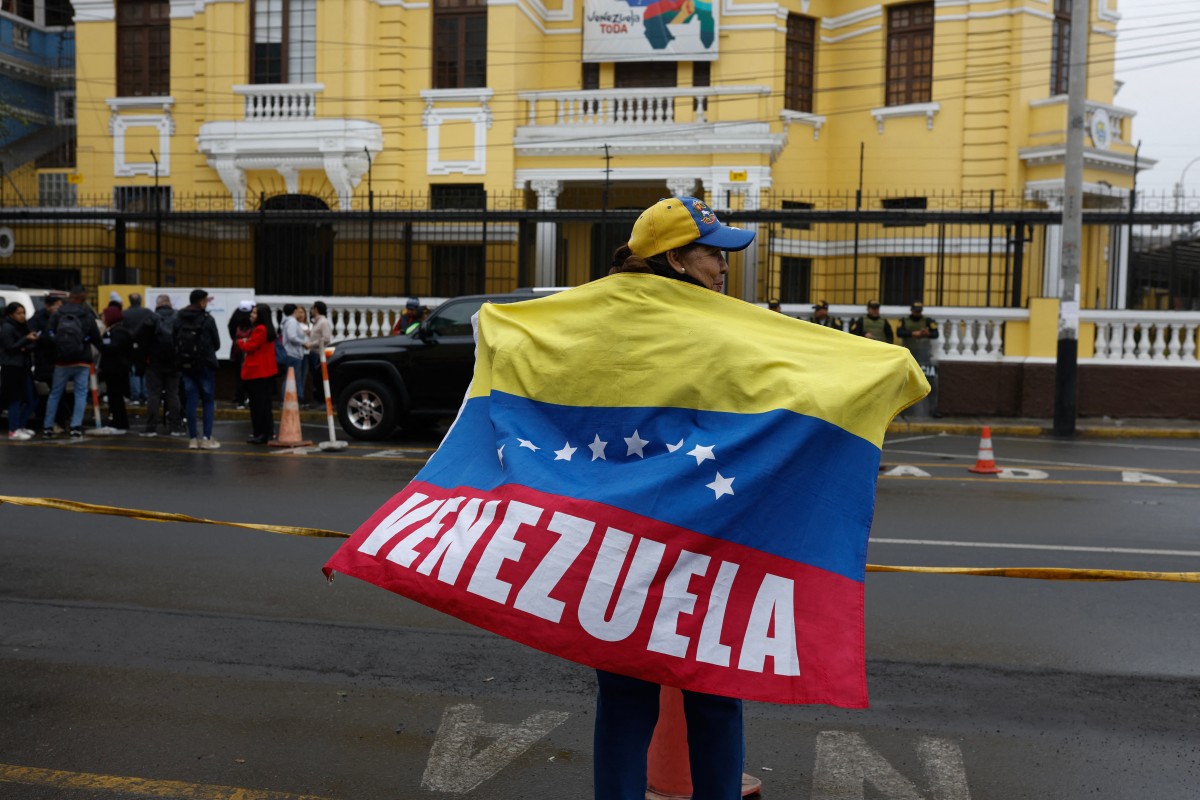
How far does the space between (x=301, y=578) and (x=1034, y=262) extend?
1989cm

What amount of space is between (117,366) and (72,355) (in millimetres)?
1232

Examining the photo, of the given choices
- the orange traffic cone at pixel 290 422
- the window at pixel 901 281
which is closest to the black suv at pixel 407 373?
the orange traffic cone at pixel 290 422

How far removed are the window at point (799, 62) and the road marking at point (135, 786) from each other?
26291 millimetres

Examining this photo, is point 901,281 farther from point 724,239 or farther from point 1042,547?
point 724,239

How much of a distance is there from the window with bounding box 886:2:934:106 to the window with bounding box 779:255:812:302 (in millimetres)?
5592

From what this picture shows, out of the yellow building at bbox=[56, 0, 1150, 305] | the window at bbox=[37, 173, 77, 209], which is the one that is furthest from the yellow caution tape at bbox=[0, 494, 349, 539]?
the window at bbox=[37, 173, 77, 209]

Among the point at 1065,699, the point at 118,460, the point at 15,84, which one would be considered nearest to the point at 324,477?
the point at 118,460

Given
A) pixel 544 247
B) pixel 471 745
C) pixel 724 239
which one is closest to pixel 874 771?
pixel 471 745

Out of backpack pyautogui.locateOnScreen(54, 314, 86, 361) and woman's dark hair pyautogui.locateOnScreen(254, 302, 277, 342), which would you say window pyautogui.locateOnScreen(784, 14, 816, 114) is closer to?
woman's dark hair pyautogui.locateOnScreen(254, 302, 277, 342)

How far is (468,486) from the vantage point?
3434mm

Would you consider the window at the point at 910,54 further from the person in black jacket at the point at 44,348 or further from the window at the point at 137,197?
the person in black jacket at the point at 44,348

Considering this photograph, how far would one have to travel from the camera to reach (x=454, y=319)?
47.9 feet

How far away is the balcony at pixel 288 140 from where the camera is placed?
84.1 ft

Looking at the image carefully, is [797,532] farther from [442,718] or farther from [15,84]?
[15,84]
